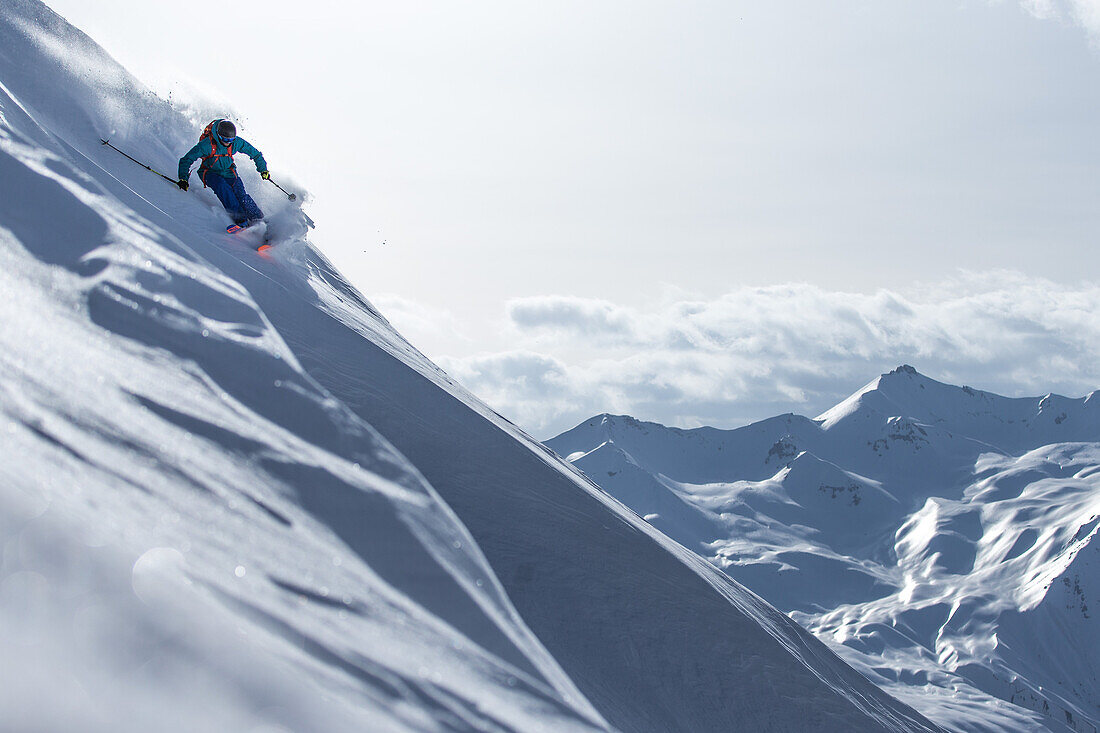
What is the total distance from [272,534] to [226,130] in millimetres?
13425

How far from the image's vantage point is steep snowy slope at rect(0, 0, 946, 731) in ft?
12.4

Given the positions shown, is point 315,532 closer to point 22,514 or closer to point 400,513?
point 400,513

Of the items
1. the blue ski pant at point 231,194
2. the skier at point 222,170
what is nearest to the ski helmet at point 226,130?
the skier at point 222,170

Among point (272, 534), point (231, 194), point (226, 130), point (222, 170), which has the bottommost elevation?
point (272, 534)

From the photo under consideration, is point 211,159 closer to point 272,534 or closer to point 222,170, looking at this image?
point 222,170

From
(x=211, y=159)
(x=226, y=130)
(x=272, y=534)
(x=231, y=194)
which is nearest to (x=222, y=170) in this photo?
(x=211, y=159)

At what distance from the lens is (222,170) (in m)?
17.8

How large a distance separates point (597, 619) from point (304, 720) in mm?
6420

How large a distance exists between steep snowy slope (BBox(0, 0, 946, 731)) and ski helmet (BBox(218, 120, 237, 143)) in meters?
1.59

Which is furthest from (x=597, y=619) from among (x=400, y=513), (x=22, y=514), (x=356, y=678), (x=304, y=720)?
(x=22, y=514)

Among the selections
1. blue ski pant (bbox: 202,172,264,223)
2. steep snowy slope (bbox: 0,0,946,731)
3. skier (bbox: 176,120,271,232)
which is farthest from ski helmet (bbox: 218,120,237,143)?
steep snowy slope (bbox: 0,0,946,731)

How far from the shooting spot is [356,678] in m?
5.14

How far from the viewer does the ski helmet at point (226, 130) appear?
17.9 metres

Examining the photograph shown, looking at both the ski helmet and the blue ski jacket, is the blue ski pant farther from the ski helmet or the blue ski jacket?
the ski helmet
